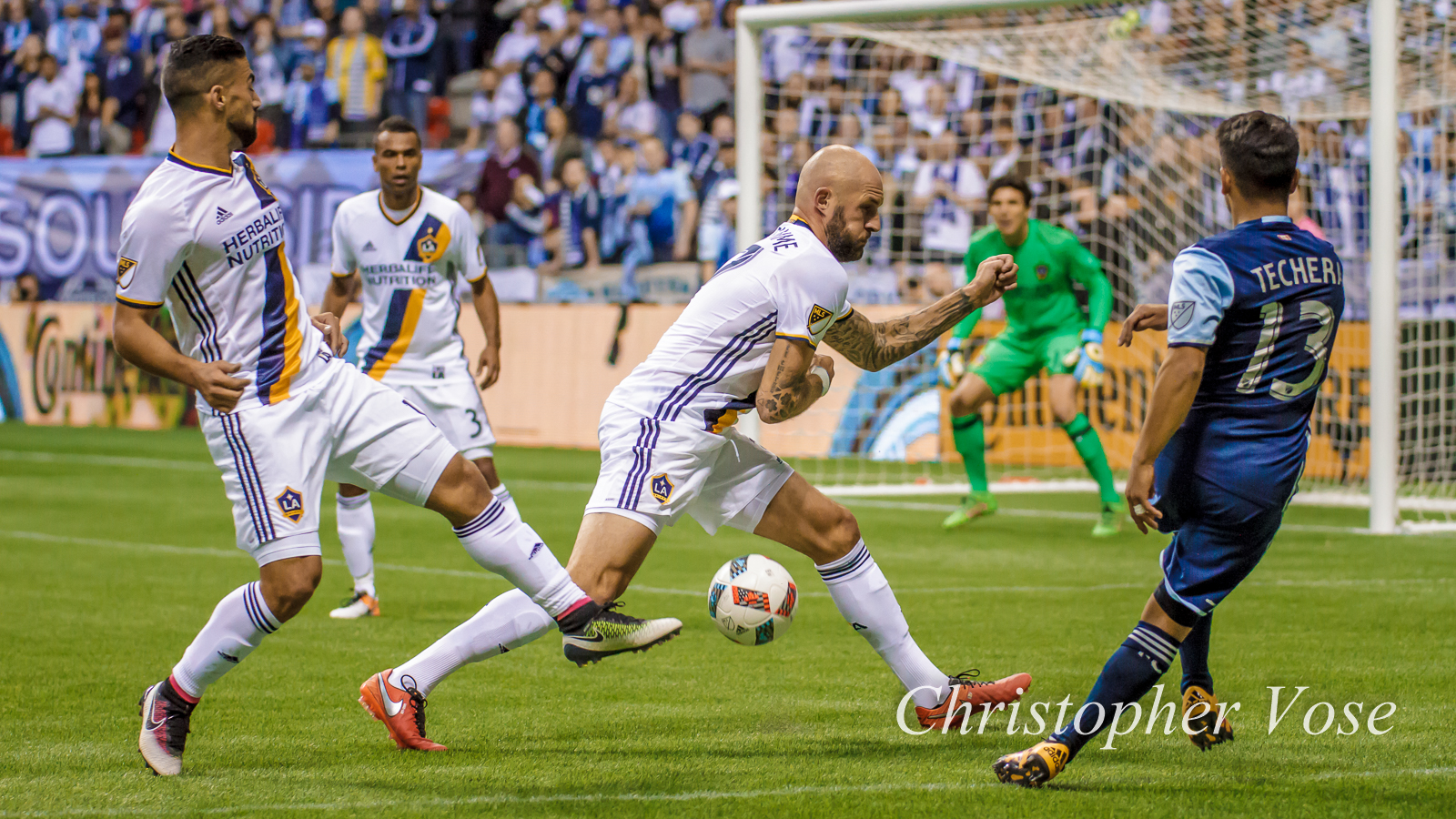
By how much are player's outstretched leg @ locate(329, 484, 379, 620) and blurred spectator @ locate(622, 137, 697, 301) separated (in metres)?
10.3

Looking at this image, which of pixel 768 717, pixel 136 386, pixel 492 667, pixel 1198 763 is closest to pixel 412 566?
pixel 492 667

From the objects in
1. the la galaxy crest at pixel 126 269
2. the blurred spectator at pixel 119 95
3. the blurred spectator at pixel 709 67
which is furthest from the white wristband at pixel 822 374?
the blurred spectator at pixel 119 95

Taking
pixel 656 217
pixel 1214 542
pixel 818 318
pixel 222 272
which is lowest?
pixel 1214 542

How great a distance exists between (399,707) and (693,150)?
45.5 feet

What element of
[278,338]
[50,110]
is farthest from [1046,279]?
[50,110]

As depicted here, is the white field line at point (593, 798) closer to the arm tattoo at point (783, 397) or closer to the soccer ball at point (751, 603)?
the soccer ball at point (751, 603)

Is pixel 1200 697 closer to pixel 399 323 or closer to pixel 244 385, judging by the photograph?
pixel 244 385

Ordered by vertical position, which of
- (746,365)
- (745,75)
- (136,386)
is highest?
(745,75)

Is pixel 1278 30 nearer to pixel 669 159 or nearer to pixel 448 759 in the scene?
pixel 669 159

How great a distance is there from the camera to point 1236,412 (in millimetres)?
4273

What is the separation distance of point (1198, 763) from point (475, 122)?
17566mm

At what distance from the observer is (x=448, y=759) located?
4699 millimetres

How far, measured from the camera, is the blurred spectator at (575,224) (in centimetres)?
1838

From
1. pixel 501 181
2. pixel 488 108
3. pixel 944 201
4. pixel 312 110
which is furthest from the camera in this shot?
pixel 312 110
